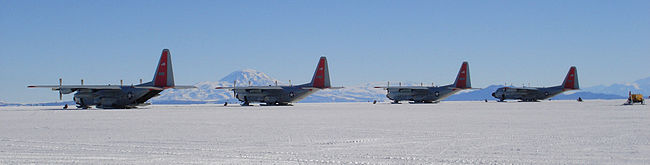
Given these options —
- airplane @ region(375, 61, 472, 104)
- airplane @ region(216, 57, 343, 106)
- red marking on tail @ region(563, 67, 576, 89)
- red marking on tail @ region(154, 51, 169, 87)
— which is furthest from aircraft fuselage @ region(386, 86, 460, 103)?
red marking on tail @ region(154, 51, 169, 87)

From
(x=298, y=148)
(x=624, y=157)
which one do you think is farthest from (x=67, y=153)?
(x=624, y=157)

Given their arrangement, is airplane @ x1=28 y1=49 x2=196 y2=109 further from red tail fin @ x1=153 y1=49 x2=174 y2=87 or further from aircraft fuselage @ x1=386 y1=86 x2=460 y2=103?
aircraft fuselage @ x1=386 y1=86 x2=460 y2=103

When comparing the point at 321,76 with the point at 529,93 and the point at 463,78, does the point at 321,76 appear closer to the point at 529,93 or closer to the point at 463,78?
the point at 463,78

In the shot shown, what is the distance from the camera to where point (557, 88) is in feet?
300

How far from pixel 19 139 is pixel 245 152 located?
24.8ft

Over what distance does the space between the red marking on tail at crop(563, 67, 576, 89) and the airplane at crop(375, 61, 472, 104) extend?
2030cm

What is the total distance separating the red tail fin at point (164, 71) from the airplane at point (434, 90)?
1442 inches

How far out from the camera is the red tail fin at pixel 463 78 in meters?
81.6

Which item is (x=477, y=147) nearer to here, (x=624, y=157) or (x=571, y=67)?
(x=624, y=157)

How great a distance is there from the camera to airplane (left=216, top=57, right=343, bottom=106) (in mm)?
66375

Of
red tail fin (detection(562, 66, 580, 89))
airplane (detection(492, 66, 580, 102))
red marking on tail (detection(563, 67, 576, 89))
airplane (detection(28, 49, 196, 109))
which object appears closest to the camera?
airplane (detection(28, 49, 196, 109))

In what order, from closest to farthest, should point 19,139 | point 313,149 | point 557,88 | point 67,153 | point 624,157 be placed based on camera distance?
point 624,157 → point 67,153 → point 313,149 → point 19,139 → point 557,88

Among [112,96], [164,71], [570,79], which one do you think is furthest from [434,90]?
[112,96]

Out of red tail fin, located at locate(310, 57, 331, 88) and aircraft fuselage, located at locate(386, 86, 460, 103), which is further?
aircraft fuselage, located at locate(386, 86, 460, 103)
